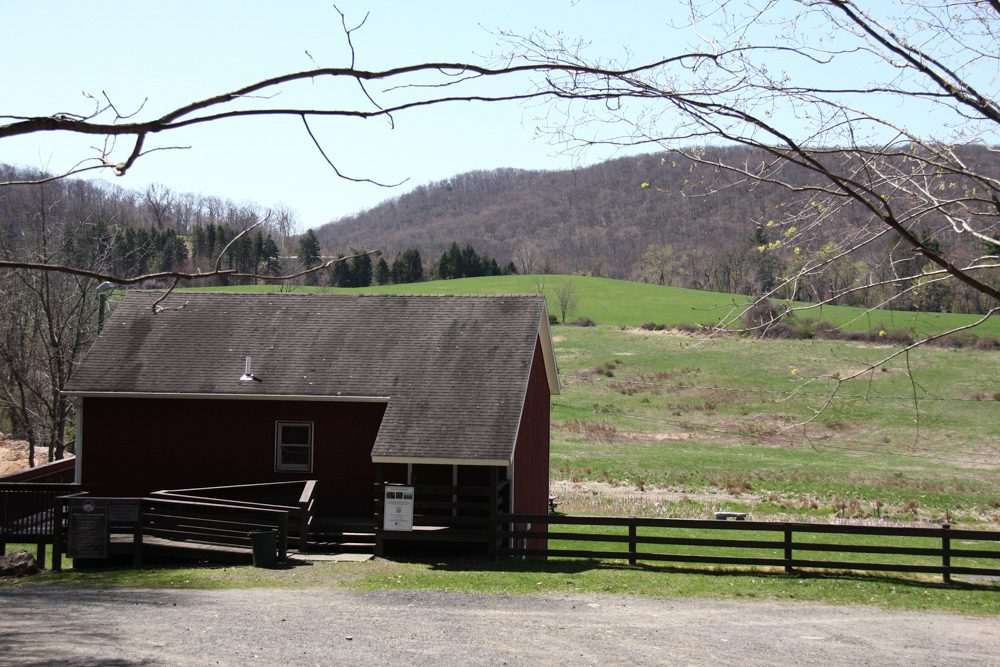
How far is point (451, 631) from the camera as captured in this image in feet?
37.1

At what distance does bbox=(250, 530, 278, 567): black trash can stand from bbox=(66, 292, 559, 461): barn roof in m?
2.53

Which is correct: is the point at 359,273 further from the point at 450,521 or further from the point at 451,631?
the point at 451,631

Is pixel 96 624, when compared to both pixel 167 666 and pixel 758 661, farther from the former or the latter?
pixel 758 661

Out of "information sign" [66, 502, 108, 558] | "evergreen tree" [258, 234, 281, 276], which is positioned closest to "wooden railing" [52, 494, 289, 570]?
"information sign" [66, 502, 108, 558]

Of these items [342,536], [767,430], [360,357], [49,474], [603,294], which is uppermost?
[603,294]

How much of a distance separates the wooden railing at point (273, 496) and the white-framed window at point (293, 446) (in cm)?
45

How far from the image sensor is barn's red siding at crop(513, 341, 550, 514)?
21047 mm

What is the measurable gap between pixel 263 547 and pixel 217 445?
15.1 feet

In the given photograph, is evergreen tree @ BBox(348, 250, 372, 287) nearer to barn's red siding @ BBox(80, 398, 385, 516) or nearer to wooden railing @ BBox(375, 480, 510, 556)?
barn's red siding @ BBox(80, 398, 385, 516)

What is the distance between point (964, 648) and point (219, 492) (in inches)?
556

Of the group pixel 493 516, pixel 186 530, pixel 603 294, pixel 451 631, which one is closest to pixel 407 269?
pixel 603 294

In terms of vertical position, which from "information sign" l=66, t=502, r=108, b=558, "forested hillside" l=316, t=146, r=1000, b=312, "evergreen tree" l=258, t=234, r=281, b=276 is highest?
"forested hillside" l=316, t=146, r=1000, b=312

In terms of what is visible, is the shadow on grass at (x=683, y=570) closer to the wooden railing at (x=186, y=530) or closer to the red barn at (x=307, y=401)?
the red barn at (x=307, y=401)

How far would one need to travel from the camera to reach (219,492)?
19969 millimetres
